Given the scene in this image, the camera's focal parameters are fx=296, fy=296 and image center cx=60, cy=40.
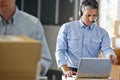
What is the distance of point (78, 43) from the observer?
2.85 meters

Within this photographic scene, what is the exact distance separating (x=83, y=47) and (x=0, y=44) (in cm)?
175

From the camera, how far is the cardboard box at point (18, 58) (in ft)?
3.85

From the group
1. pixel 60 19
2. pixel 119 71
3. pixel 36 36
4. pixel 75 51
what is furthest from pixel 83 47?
pixel 60 19

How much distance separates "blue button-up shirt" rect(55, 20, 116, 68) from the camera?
9.29ft

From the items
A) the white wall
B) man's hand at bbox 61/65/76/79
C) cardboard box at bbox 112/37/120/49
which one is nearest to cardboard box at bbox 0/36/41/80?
man's hand at bbox 61/65/76/79

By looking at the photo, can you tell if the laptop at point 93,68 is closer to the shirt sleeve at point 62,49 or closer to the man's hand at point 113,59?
the man's hand at point 113,59

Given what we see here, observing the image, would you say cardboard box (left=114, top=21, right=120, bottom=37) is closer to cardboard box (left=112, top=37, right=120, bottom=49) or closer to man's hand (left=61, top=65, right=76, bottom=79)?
cardboard box (left=112, top=37, right=120, bottom=49)

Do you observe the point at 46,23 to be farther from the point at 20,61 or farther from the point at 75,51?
the point at 20,61

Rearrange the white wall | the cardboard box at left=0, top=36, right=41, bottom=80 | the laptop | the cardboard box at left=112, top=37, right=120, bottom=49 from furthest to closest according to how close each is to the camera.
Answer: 1. the white wall
2. the cardboard box at left=112, top=37, right=120, bottom=49
3. the laptop
4. the cardboard box at left=0, top=36, right=41, bottom=80

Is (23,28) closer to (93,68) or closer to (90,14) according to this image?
(93,68)

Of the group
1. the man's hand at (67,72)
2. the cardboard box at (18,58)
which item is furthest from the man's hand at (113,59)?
the cardboard box at (18,58)

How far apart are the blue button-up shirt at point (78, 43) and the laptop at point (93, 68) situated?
0.38m

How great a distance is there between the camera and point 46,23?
543 cm

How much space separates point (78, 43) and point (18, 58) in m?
1.70
